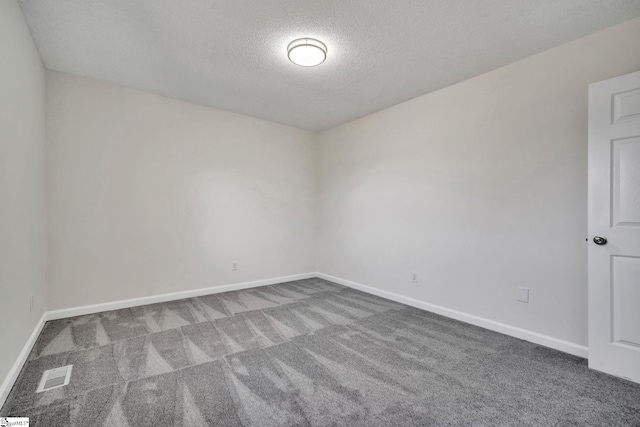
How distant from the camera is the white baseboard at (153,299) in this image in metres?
3.03

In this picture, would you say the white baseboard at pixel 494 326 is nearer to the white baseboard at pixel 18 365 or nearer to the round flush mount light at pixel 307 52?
the round flush mount light at pixel 307 52

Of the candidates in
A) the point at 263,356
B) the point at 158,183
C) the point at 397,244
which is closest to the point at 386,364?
the point at 263,356

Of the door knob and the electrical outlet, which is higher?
the door knob

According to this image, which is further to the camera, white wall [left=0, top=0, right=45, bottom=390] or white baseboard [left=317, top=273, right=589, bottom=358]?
white baseboard [left=317, top=273, right=589, bottom=358]

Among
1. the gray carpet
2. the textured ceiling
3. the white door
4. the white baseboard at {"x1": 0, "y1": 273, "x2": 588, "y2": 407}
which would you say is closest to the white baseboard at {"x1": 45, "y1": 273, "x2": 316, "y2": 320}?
the white baseboard at {"x1": 0, "y1": 273, "x2": 588, "y2": 407}

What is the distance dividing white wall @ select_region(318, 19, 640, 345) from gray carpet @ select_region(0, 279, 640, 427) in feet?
1.54

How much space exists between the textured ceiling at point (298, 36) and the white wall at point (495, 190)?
27cm

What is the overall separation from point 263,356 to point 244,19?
2.62 meters

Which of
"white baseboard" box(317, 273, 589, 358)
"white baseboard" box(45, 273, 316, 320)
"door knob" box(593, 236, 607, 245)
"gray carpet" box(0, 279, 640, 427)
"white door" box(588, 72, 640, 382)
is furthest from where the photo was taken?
"white baseboard" box(45, 273, 316, 320)

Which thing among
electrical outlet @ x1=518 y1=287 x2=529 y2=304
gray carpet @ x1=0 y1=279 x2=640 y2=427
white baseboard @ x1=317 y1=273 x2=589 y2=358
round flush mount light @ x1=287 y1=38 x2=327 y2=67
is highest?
round flush mount light @ x1=287 y1=38 x2=327 y2=67

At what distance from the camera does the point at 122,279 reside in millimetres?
3346

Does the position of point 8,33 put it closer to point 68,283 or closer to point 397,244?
point 68,283

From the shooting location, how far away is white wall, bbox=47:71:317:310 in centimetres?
306

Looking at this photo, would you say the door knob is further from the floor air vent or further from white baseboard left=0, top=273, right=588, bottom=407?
the floor air vent
